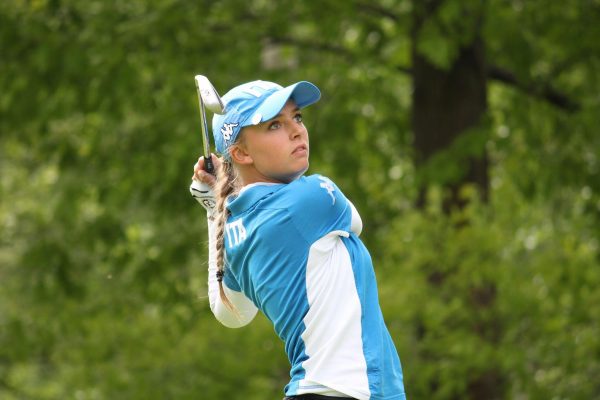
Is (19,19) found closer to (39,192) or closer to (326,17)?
(326,17)

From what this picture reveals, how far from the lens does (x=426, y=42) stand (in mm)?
A: 8797

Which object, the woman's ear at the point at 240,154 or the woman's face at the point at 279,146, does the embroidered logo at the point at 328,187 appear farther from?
the woman's ear at the point at 240,154

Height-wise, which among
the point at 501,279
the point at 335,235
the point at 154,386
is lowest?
the point at 154,386

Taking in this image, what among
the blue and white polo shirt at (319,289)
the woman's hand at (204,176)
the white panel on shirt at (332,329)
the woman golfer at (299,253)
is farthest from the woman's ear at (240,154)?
the white panel on shirt at (332,329)

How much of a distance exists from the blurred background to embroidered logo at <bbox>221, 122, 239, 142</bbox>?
474cm

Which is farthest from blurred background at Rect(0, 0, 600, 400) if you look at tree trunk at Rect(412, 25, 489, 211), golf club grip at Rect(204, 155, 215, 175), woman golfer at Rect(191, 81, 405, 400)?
woman golfer at Rect(191, 81, 405, 400)

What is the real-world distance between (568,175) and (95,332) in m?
4.11

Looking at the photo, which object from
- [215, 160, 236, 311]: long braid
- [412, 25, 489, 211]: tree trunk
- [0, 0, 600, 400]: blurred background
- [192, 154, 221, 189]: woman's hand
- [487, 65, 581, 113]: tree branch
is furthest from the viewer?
[487, 65, 581, 113]: tree branch

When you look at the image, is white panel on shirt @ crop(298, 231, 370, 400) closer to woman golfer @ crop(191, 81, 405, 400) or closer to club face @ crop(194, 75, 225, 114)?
woman golfer @ crop(191, 81, 405, 400)

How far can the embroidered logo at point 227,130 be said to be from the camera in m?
3.79

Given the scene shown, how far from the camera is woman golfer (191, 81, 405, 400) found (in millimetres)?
3604

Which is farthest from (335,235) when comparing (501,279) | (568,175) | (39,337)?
(39,337)

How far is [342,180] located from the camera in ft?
34.3

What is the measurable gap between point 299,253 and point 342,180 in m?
6.84
